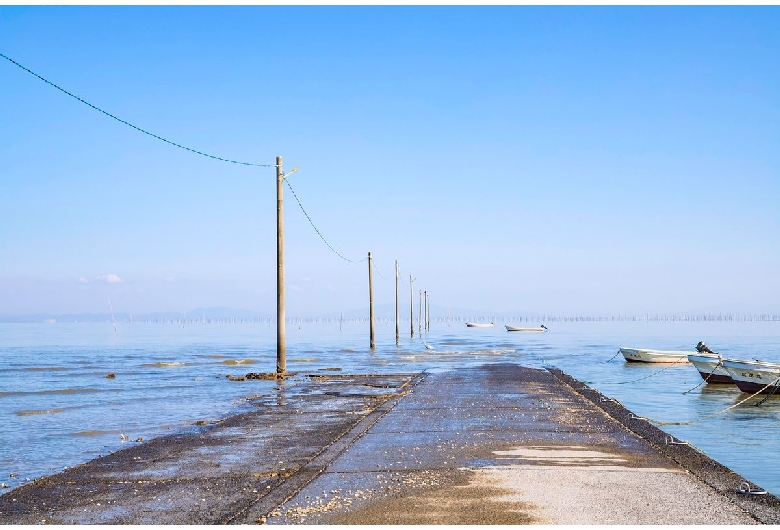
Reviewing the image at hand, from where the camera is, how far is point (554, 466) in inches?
351

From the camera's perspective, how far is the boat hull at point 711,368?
96.7 ft

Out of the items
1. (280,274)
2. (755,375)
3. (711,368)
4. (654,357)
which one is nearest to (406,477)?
(280,274)

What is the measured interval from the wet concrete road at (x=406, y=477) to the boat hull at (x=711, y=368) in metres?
17.1

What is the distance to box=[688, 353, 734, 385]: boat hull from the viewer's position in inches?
1161

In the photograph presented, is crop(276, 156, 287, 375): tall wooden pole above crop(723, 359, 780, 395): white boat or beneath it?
above

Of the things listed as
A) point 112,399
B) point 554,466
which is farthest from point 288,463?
point 112,399

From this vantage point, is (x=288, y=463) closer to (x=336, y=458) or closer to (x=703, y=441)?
(x=336, y=458)

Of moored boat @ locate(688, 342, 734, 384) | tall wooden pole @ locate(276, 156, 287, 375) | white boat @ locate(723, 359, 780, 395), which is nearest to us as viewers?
white boat @ locate(723, 359, 780, 395)

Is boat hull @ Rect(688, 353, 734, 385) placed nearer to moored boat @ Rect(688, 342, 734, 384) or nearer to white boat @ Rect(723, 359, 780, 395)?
moored boat @ Rect(688, 342, 734, 384)

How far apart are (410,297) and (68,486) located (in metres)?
86.9

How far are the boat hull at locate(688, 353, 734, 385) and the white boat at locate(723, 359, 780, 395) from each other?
8.07 ft

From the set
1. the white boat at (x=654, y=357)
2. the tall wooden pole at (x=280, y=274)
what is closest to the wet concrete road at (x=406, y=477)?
the tall wooden pole at (x=280, y=274)

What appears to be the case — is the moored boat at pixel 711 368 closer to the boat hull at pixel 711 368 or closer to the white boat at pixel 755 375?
the boat hull at pixel 711 368

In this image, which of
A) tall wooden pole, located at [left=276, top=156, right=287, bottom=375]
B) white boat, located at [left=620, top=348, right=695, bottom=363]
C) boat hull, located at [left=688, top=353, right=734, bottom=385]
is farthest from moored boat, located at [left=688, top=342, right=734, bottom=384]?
tall wooden pole, located at [left=276, top=156, right=287, bottom=375]
